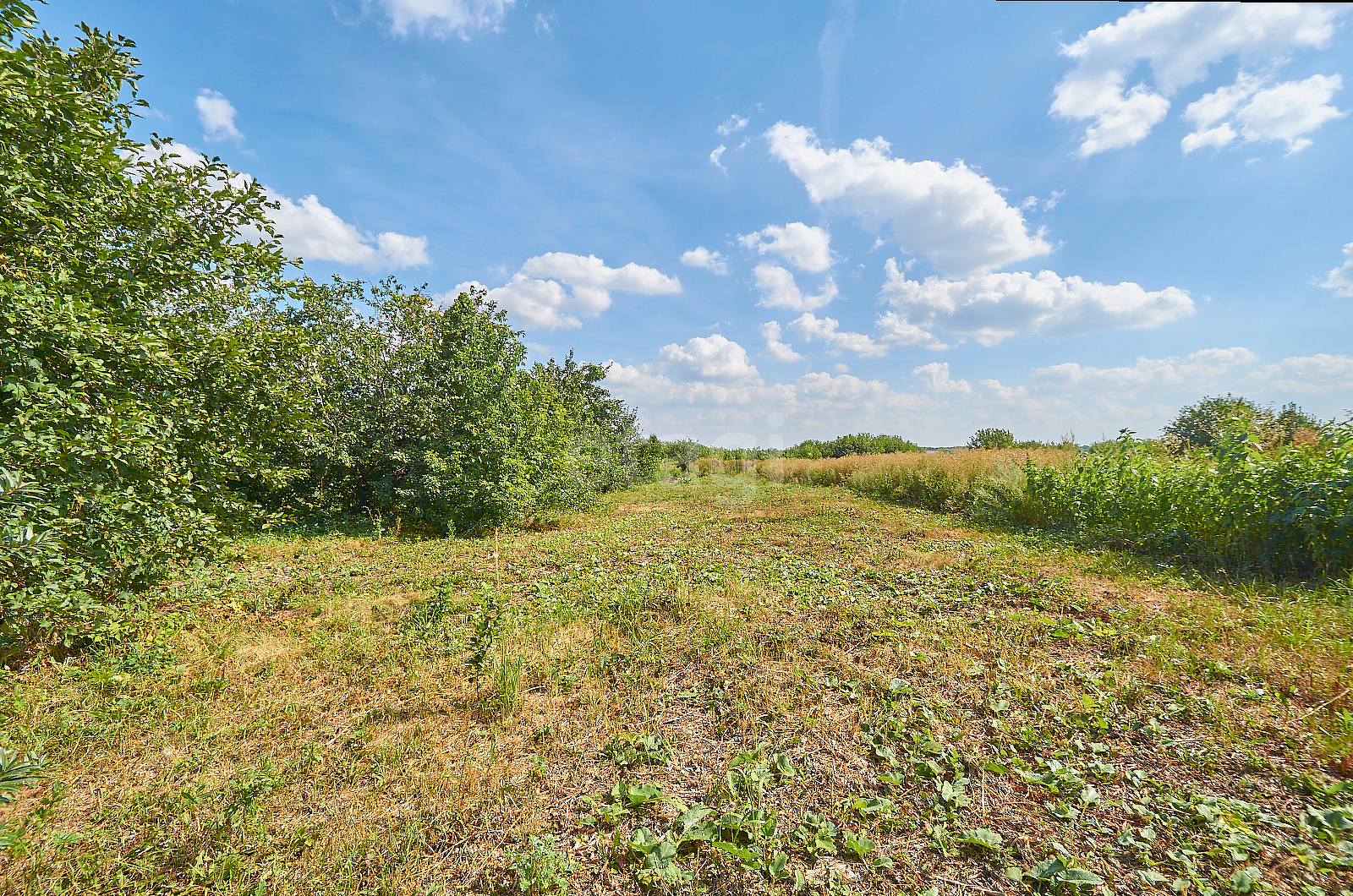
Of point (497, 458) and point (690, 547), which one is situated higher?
point (497, 458)

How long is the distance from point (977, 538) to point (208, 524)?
12.2 meters

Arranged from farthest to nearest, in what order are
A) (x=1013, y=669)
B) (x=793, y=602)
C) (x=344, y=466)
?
(x=344, y=466) < (x=793, y=602) < (x=1013, y=669)

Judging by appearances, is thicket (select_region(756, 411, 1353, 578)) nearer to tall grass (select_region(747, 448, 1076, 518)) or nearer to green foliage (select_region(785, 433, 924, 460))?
tall grass (select_region(747, 448, 1076, 518))

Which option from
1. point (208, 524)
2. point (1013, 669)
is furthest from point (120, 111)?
point (1013, 669)

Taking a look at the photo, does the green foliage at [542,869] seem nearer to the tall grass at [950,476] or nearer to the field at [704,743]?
the field at [704,743]

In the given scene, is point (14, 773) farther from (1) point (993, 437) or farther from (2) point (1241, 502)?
(1) point (993, 437)

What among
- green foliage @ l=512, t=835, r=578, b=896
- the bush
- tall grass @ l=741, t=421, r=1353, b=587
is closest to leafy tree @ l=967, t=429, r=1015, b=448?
the bush

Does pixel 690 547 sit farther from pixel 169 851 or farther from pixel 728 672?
pixel 169 851

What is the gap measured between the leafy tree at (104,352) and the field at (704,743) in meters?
0.93

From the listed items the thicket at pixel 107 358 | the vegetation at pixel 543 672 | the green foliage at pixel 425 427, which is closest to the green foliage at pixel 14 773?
the vegetation at pixel 543 672

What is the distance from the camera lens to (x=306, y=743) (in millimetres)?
3275

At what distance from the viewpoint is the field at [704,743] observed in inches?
90.7

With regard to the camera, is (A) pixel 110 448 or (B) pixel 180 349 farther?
(B) pixel 180 349

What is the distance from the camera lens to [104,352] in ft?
13.3
